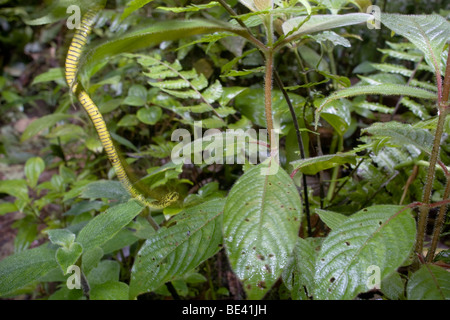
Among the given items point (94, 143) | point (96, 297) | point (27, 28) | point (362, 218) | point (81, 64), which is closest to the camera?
point (81, 64)

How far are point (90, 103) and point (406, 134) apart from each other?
630 mm

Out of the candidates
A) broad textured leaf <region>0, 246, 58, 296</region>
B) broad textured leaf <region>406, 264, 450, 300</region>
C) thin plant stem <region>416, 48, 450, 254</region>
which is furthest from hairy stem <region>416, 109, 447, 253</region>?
broad textured leaf <region>0, 246, 58, 296</region>

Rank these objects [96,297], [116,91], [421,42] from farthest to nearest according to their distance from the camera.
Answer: [116,91] → [96,297] → [421,42]

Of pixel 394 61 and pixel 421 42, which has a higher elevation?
pixel 421 42

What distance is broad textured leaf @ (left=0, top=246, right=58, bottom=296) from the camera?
63 cm

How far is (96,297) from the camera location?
75 centimetres

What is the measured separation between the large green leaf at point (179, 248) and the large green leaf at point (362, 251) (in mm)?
201

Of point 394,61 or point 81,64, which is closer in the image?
point 81,64

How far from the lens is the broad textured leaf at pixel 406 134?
577 mm

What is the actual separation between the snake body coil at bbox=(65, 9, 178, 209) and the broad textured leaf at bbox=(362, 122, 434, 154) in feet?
1.70

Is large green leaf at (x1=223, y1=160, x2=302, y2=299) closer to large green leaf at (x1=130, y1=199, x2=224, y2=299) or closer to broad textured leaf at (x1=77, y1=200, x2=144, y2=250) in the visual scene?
large green leaf at (x1=130, y1=199, x2=224, y2=299)
